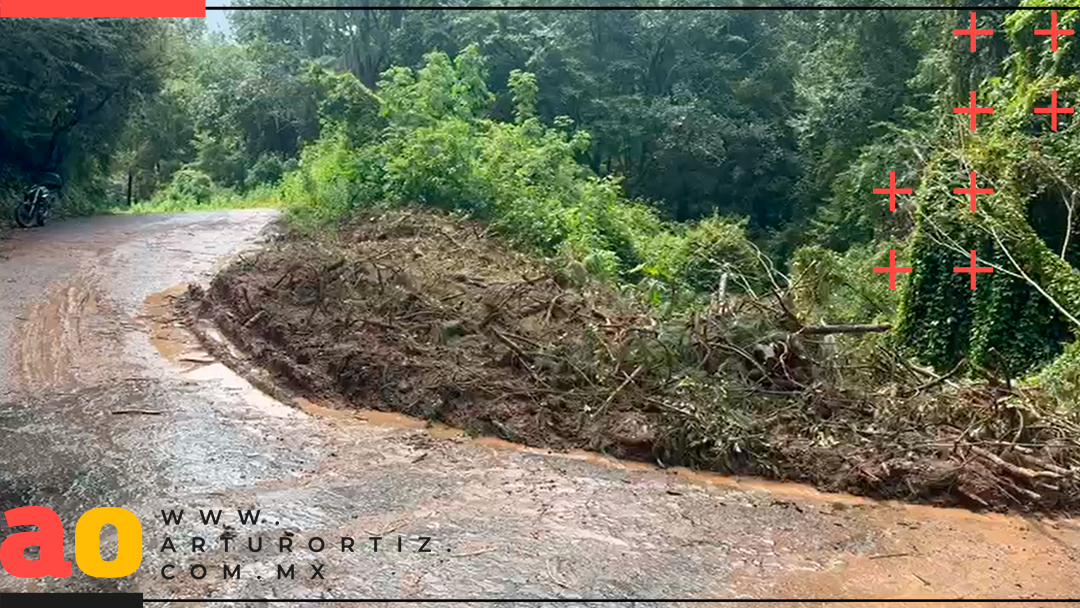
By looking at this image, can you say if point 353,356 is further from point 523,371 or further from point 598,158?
point 598,158

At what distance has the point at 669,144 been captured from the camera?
1991cm

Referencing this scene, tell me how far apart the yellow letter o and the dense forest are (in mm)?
4117

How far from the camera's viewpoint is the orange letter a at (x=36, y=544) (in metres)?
3.46

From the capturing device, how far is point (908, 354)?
29.8 ft

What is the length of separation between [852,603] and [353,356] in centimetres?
396

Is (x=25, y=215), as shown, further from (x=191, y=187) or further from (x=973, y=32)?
(x=973, y=32)

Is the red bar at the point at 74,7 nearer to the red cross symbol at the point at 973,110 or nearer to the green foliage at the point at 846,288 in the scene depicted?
the green foliage at the point at 846,288

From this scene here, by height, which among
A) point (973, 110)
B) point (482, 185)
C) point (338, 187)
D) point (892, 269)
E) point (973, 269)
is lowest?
point (892, 269)

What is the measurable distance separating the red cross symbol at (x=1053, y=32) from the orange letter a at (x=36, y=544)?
10.8 m

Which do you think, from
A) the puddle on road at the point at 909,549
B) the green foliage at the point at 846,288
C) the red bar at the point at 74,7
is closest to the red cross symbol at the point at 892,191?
the green foliage at the point at 846,288

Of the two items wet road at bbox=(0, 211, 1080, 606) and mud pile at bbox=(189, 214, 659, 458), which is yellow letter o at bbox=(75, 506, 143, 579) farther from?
mud pile at bbox=(189, 214, 659, 458)

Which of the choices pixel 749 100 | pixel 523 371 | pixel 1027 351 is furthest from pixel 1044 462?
pixel 749 100

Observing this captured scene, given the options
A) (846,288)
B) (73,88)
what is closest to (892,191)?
(846,288)

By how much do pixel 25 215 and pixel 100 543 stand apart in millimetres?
10543
